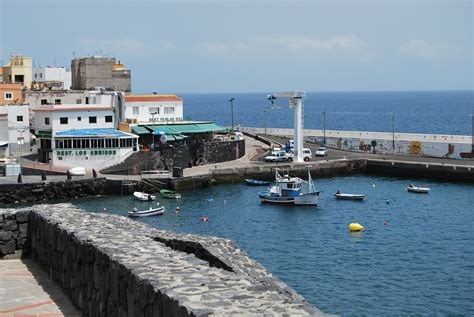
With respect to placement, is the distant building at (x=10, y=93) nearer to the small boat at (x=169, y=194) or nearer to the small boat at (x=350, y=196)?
the small boat at (x=169, y=194)

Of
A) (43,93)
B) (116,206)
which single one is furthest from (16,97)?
(116,206)

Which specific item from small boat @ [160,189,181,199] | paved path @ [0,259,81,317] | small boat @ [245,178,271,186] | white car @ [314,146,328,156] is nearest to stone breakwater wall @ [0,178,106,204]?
small boat @ [160,189,181,199]

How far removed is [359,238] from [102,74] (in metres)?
58.0

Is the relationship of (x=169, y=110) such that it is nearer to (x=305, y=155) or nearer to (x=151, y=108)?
(x=151, y=108)

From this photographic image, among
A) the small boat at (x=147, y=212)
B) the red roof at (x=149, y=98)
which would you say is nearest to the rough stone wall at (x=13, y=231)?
the small boat at (x=147, y=212)

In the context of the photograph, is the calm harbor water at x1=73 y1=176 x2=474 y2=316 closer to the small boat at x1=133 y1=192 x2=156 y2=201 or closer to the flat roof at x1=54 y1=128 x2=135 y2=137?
the small boat at x1=133 y1=192 x2=156 y2=201

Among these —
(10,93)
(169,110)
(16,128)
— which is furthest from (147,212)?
(10,93)

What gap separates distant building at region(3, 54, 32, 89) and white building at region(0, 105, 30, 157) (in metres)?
25.1

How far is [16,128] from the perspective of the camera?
238 ft

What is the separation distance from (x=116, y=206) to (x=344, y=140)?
1530 inches

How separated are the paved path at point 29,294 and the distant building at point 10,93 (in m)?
67.4

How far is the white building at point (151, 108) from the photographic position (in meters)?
76.5

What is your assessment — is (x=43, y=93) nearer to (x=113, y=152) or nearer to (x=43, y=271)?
(x=113, y=152)

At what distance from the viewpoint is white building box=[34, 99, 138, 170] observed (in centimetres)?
6619
